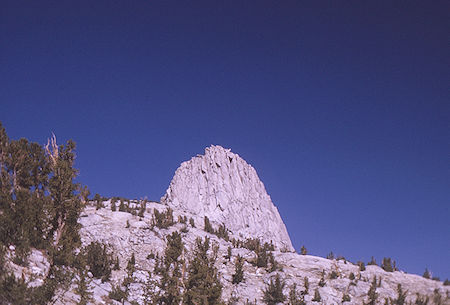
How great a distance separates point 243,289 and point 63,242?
44.9 ft

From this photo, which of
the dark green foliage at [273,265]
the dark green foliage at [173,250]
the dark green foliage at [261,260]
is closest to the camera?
the dark green foliage at [173,250]

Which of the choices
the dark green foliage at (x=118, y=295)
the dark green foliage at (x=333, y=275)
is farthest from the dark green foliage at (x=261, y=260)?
the dark green foliage at (x=118, y=295)

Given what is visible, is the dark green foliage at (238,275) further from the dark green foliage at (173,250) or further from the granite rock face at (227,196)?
the granite rock face at (227,196)

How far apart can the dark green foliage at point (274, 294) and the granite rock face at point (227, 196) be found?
3452 centimetres

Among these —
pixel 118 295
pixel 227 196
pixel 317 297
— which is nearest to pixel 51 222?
pixel 118 295

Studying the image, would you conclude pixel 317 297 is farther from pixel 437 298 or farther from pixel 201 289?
pixel 201 289

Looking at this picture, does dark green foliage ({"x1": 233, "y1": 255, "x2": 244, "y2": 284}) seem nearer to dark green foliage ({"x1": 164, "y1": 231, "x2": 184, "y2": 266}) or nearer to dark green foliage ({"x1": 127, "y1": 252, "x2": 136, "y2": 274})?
dark green foliage ({"x1": 164, "y1": 231, "x2": 184, "y2": 266})

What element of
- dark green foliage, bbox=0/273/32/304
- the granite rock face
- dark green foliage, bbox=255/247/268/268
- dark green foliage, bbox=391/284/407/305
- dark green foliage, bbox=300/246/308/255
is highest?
the granite rock face

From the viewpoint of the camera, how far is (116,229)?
25641mm

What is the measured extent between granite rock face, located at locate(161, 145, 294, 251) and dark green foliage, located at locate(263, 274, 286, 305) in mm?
34515

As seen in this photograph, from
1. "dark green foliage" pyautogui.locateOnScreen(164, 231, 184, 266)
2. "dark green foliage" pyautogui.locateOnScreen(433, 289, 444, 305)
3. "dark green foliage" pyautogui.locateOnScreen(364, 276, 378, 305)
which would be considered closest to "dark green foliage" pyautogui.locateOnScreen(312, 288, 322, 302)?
"dark green foliage" pyautogui.locateOnScreen(364, 276, 378, 305)

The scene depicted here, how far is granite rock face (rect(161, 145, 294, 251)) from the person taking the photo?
196ft

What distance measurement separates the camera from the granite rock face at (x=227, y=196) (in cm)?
5972

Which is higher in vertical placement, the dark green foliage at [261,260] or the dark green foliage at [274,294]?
the dark green foliage at [261,260]
